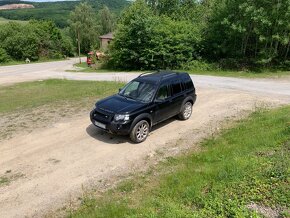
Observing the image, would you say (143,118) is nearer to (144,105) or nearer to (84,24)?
(144,105)

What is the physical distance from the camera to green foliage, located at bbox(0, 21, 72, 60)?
46.1 metres

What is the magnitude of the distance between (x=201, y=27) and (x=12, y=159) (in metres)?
22.8

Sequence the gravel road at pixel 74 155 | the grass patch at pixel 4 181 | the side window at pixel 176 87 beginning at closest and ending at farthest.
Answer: the gravel road at pixel 74 155 < the grass patch at pixel 4 181 < the side window at pixel 176 87

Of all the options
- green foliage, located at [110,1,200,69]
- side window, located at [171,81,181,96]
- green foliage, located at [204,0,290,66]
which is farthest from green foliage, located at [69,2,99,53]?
side window, located at [171,81,181,96]

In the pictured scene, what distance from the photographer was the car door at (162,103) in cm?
855

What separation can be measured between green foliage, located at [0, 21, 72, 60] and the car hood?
1728 inches

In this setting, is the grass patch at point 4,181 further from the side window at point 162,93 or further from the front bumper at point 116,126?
the side window at point 162,93

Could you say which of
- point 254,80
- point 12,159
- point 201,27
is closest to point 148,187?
point 12,159

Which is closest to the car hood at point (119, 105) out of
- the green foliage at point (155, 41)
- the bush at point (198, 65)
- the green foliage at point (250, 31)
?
the green foliage at point (250, 31)

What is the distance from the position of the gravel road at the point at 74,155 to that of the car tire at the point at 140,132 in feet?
Result: 0.57

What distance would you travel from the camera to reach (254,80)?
1841cm

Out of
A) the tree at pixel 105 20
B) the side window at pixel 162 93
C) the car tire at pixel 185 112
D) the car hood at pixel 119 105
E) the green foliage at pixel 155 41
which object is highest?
the tree at pixel 105 20

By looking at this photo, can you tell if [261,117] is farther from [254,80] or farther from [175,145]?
[254,80]

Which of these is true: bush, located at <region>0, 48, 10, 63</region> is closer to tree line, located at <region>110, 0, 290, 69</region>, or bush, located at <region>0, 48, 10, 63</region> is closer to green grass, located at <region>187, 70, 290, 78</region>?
tree line, located at <region>110, 0, 290, 69</region>
